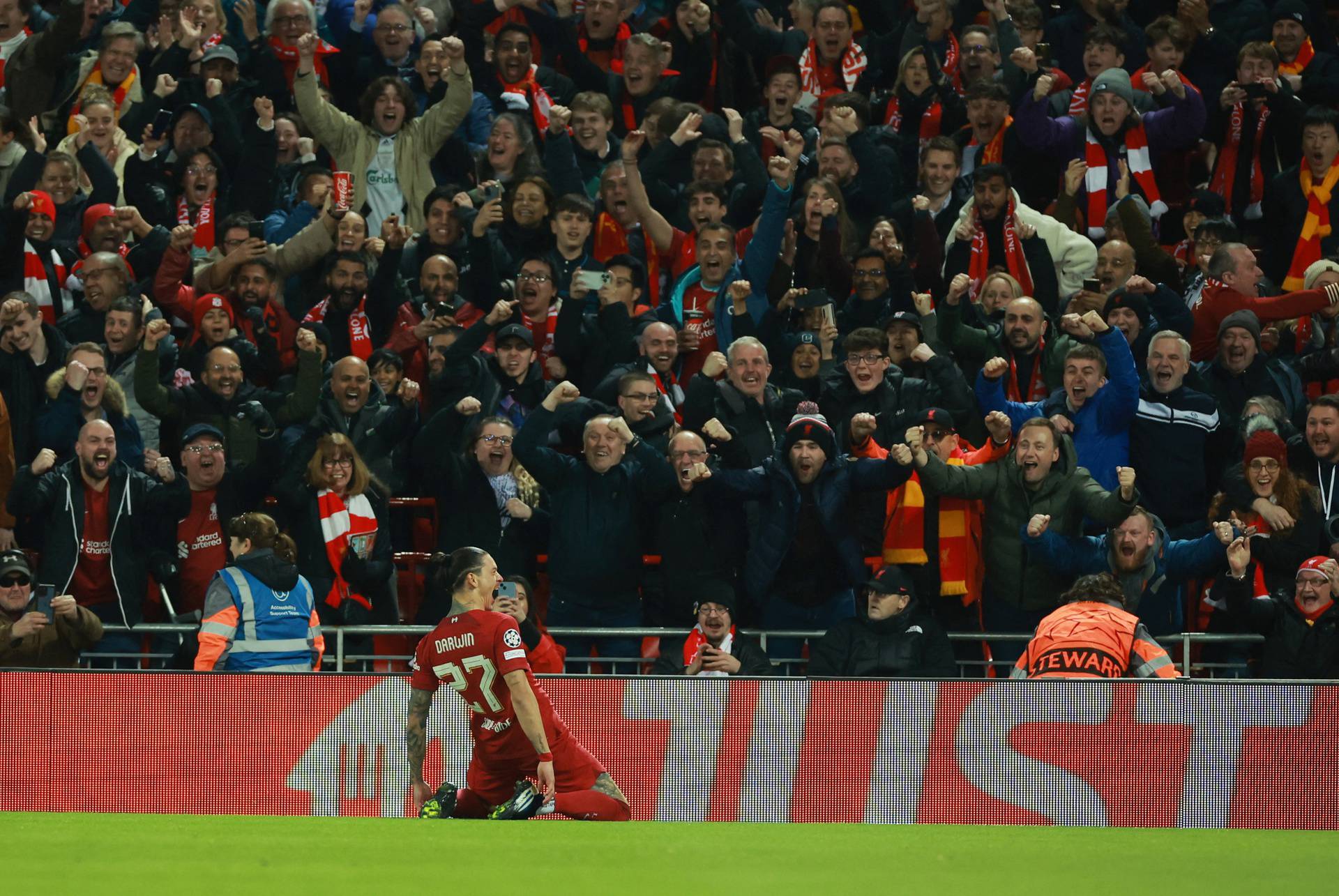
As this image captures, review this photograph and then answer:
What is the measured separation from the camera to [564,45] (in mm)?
16312

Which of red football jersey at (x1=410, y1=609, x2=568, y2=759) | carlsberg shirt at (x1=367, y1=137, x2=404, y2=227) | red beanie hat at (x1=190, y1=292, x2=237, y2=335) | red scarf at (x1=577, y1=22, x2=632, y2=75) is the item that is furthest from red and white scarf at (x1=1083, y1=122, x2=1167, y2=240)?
red football jersey at (x1=410, y1=609, x2=568, y2=759)

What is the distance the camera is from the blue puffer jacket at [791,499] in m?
11.6

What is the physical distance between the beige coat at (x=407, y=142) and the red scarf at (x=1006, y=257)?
3830mm

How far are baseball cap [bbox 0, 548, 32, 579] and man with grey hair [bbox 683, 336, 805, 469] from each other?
3889 mm

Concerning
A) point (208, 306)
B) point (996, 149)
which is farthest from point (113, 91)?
point (996, 149)

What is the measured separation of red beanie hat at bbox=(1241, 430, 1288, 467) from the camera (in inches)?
465

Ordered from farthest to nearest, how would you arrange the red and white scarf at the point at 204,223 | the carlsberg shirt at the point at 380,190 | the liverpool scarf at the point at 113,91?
1. the liverpool scarf at the point at 113,91
2. the carlsberg shirt at the point at 380,190
3. the red and white scarf at the point at 204,223

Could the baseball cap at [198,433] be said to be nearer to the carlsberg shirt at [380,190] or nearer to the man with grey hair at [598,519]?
the man with grey hair at [598,519]

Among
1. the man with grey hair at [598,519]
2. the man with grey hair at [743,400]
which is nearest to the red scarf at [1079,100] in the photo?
the man with grey hair at [743,400]

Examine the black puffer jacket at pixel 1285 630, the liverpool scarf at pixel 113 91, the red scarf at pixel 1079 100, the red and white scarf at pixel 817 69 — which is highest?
the red and white scarf at pixel 817 69

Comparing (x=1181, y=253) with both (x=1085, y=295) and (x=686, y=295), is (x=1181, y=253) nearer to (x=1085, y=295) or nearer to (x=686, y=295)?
(x=1085, y=295)

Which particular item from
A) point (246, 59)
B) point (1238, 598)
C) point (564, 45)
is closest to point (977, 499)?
point (1238, 598)

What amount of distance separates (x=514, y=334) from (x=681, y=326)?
1.21 meters

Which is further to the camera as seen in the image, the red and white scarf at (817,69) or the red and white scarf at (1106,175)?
the red and white scarf at (817,69)
